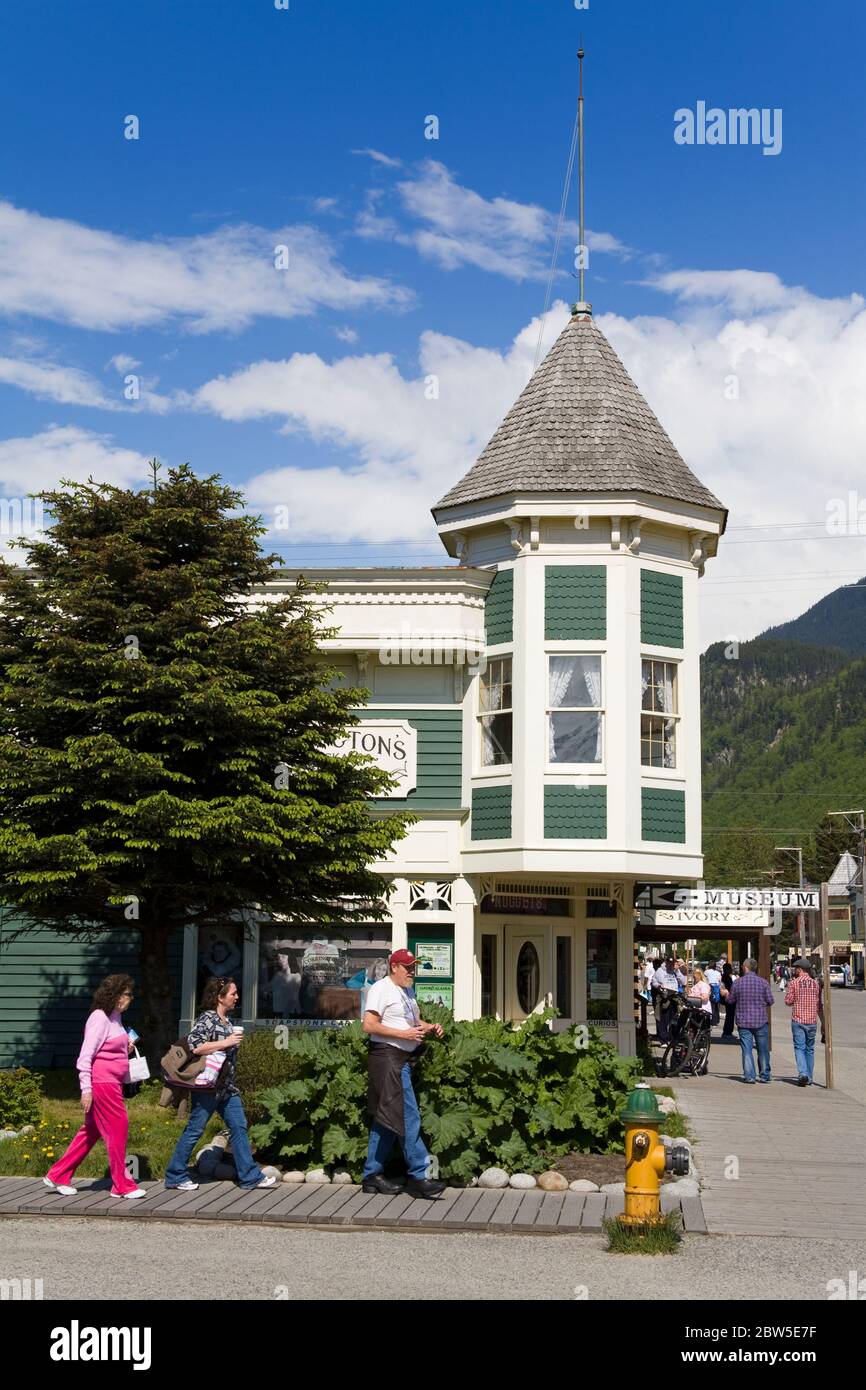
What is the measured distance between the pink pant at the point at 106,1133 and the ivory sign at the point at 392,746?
441 inches

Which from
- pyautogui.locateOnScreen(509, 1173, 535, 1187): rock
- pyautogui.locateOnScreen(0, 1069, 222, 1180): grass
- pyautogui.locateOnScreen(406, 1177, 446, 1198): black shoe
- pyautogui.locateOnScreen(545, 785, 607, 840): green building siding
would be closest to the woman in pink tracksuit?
pyautogui.locateOnScreen(0, 1069, 222, 1180): grass

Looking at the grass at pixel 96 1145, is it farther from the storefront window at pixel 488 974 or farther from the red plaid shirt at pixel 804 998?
the red plaid shirt at pixel 804 998

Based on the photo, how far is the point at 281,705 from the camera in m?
17.1

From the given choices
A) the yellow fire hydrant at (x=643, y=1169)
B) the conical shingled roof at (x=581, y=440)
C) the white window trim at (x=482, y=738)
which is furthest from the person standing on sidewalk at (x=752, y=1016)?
the yellow fire hydrant at (x=643, y=1169)

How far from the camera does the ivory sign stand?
72.1ft

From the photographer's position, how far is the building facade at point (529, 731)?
69.5 feet

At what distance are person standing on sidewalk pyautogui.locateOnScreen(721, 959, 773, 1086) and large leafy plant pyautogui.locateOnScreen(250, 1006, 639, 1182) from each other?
8831mm

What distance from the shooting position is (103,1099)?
10.9 meters

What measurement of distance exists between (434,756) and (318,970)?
3554 mm

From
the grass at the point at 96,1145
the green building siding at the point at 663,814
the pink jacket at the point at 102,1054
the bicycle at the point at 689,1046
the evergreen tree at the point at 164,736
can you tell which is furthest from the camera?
the bicycle at the point at 689,1046

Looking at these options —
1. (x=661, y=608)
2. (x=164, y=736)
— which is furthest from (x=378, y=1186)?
(x=661, y=608)

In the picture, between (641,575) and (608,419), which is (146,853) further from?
(608,419)

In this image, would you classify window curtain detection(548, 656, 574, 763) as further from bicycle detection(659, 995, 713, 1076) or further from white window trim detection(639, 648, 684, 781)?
bicycle detection(659, 995, 713, 1076)
